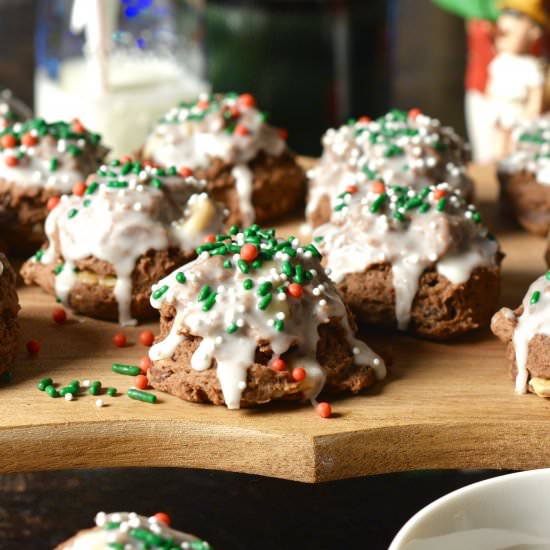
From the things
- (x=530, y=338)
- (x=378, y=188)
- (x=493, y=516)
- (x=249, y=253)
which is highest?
(x=378, y=188)

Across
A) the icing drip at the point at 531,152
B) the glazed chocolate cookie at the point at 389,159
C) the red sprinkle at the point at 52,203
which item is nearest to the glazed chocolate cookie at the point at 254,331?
the red sprinkle at the point at 52,203

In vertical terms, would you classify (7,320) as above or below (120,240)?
below

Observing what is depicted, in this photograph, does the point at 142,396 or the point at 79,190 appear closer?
the point at 142,396

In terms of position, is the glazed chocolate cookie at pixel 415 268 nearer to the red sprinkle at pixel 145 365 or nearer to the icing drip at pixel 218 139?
the red sprinkle at pixel 145 365

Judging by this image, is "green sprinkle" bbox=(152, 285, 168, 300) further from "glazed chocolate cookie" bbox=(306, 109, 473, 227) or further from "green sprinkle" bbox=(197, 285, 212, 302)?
"glazed chocolate cookie" bbox=(306, 109, 473, 227)

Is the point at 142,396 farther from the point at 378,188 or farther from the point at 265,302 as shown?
the point at 378,188

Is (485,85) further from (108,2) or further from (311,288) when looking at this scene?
(311,288)

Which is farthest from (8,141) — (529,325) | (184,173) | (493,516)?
(493,516)

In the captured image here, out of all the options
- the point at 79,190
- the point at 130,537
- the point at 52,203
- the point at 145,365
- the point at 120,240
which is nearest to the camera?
the point at 130,537

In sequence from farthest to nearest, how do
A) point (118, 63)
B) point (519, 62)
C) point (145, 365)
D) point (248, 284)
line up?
1. point (519, 62)
2. point (118, 63)
3. point (145, 365)
4. point (248, 284)
